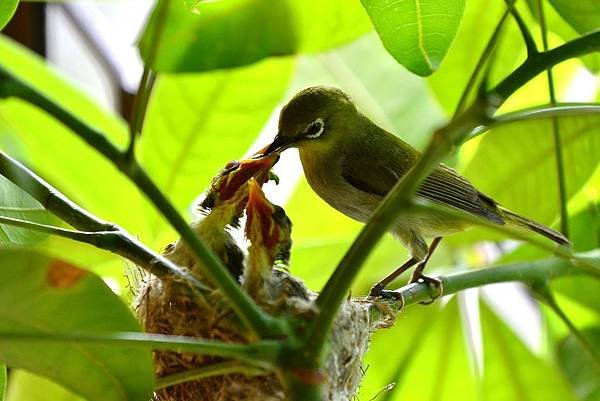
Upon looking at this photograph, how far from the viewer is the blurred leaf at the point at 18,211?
0.78 meters

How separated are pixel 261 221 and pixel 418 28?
0.23m

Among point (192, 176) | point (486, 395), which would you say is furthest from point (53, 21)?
point (486, 395)

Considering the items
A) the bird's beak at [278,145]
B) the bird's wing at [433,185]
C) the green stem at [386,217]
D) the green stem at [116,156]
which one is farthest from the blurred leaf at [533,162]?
the green stem at [116,156]

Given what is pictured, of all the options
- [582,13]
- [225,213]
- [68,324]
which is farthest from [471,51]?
[68,324]

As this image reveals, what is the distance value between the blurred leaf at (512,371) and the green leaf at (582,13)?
0.58 m

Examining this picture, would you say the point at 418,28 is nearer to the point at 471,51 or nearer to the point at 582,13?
the point at 582,13

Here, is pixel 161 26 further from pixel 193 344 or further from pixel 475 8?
pixel 475 8

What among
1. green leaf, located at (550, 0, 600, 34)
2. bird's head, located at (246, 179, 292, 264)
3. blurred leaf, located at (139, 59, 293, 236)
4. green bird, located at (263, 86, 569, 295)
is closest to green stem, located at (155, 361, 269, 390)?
bird's head, located at (246, 179, 292, 264)

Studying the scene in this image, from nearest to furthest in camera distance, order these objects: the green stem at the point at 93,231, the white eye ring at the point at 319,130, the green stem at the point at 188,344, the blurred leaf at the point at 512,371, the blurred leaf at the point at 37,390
A: the green stem at the point at 188,344 < the green stem at the point at 93,231 < the blurred leaf at the point at 37,390 < the blurred leaf at the point at 512,371 < the white eye ring at the point at 319,130

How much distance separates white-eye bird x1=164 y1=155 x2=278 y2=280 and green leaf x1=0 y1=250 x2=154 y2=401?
0.19 metres

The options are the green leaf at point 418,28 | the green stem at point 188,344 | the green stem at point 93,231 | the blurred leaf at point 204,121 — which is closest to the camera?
the green stem at point 188,344

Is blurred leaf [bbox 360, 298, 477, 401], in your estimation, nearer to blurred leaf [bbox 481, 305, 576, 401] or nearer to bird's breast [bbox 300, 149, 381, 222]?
blurred leaf [bbox 481, 305, 576, 401]

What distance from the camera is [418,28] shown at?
2.46 feet

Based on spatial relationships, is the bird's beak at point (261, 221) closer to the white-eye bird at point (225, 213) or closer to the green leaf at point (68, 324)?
the white-eye bird at point (225, 213)
